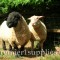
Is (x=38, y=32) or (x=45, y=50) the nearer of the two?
(x=38, y=32)

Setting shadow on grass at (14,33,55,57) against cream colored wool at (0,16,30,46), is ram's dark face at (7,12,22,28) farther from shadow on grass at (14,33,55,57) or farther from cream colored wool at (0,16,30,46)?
shadow on grass at (14,33,55,57)

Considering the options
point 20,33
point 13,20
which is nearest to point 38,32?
point 20,33

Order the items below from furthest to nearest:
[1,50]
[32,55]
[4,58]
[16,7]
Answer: [16,7]
[1,50]
[32,55]
[4,58]

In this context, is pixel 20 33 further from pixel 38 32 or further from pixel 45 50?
→ pixel 45 50

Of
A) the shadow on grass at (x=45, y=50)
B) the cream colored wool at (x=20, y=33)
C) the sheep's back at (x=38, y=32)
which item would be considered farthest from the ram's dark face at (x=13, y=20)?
the shadow on grass at (x=45, y=50)

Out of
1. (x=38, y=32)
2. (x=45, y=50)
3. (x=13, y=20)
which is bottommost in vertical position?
(x=45, y=50)

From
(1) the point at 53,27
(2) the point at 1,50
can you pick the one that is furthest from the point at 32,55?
(1) the point at 53,27

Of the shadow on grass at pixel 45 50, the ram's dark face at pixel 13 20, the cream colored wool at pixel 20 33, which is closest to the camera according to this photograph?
the ram's dark face at pixel 13 20

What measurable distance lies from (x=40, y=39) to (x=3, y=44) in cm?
145

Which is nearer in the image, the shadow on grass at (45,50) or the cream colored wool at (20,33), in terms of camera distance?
the cream colored wool at (20,33)

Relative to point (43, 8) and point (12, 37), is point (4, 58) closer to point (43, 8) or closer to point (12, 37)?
point (12, 37)

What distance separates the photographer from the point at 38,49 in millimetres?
8891

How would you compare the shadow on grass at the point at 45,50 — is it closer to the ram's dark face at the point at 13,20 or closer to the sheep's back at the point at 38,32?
the sheep's back at the point at 38,32

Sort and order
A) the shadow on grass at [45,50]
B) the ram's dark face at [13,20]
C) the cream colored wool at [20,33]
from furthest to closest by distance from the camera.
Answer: the shadow on grass at [45,50] < the cream colored wool at [20,33] < the ram's dark face at [13,20]
